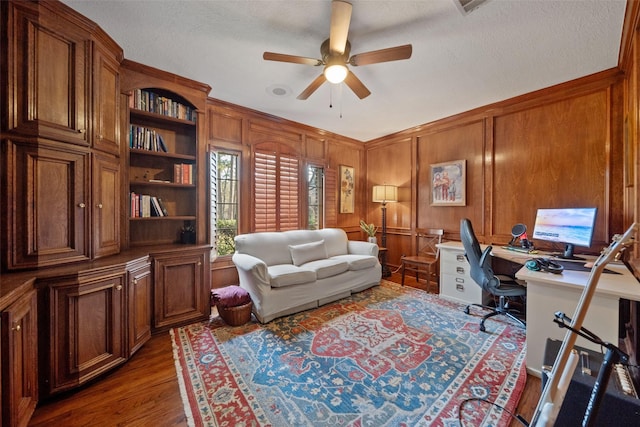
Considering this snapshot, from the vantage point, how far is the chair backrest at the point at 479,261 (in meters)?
2.56

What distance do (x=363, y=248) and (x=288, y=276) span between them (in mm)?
1647

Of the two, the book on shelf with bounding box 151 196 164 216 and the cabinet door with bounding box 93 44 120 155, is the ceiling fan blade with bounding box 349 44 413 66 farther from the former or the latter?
the book on shelf with bounding box 151 196 164 216

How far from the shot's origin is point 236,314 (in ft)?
8.72

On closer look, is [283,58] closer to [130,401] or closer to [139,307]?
[139,307]

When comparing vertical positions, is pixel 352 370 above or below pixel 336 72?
below

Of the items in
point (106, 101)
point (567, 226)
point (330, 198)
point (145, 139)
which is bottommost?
point (567, 226)

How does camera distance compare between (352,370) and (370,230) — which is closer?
(352,370)

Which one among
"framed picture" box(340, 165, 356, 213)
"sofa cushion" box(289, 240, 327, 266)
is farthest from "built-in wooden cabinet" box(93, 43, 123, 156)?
"framed picture" box(340, 165, 356, 213)

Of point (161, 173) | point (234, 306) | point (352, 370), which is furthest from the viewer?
point (161, 173)

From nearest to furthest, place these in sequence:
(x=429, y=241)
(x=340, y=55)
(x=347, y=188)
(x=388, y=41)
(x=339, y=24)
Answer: (x=339, y=24) < (x=340, y=55) < (x=388, y=41) < (x=429, y=241) < (x=347, y=188)

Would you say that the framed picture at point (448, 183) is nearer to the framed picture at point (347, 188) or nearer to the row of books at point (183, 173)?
the framed picture at point (347, 188)

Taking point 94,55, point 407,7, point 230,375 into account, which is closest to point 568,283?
point 407,7

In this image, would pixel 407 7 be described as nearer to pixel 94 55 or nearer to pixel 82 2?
pixel 82 2

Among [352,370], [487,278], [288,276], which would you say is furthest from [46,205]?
[487,278]
